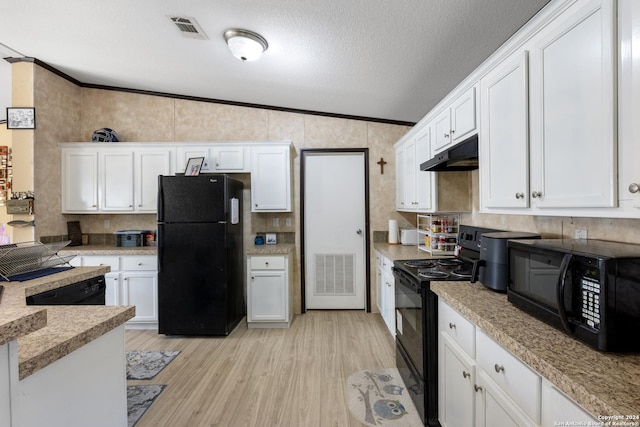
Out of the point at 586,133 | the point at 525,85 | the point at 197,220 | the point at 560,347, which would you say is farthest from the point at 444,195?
the point at 197,220

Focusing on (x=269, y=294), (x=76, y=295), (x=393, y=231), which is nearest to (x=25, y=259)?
(x=76, y=295)

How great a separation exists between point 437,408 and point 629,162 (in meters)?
1.62

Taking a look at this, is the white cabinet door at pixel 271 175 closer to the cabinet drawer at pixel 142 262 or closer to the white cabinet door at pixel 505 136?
the cabinet drawer at pixel 142 262

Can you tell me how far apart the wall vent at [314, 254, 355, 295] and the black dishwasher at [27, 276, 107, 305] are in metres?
2.41

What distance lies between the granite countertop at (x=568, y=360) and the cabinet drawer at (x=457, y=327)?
0.31ft

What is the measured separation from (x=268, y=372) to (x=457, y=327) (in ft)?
5.53

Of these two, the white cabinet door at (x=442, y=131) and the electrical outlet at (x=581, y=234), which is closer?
the electrical outlet at (x=581, y=234)

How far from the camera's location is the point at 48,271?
181 cm

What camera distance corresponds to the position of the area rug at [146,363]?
8.02ft

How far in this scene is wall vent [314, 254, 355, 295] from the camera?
393 centimetres

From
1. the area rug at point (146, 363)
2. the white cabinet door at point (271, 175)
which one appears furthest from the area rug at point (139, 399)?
the white cabinet door at point (271, 175)

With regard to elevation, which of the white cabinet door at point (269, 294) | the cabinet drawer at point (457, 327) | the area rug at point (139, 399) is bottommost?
the area rug at point (139, 399)

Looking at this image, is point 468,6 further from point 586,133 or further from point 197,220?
point 197,220

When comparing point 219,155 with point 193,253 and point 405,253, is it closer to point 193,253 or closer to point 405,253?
point 193,253
